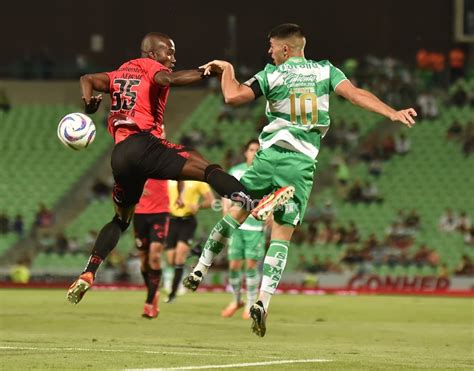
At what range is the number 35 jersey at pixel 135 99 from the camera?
11.4 meters

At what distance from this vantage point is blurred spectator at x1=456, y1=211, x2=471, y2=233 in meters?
31.5

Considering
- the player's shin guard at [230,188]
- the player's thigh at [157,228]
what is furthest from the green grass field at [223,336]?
the player's shin guard at [230,188]

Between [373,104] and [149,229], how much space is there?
24.9ft

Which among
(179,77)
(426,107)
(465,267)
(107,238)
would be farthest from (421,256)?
(179,77)

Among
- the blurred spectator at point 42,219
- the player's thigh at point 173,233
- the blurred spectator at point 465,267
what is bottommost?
the blurred spectator at point 465,267

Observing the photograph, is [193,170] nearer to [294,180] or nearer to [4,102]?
[294,180]

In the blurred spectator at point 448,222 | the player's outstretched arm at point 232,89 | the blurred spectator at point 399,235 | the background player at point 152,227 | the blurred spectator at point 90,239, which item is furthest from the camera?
the blurred spectator at point 90,239

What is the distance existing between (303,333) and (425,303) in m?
9.96

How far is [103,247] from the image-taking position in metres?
12.1

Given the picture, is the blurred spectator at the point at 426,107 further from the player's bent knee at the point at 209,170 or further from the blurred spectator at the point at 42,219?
the player's bent knee at the point at 209,170

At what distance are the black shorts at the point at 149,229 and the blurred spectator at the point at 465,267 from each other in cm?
1438

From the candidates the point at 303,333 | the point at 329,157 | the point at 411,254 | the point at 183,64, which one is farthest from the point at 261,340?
the point at 183,64

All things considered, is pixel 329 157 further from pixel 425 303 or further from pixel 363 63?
pixel 425 303

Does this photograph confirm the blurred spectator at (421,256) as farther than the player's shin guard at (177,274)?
Yes
